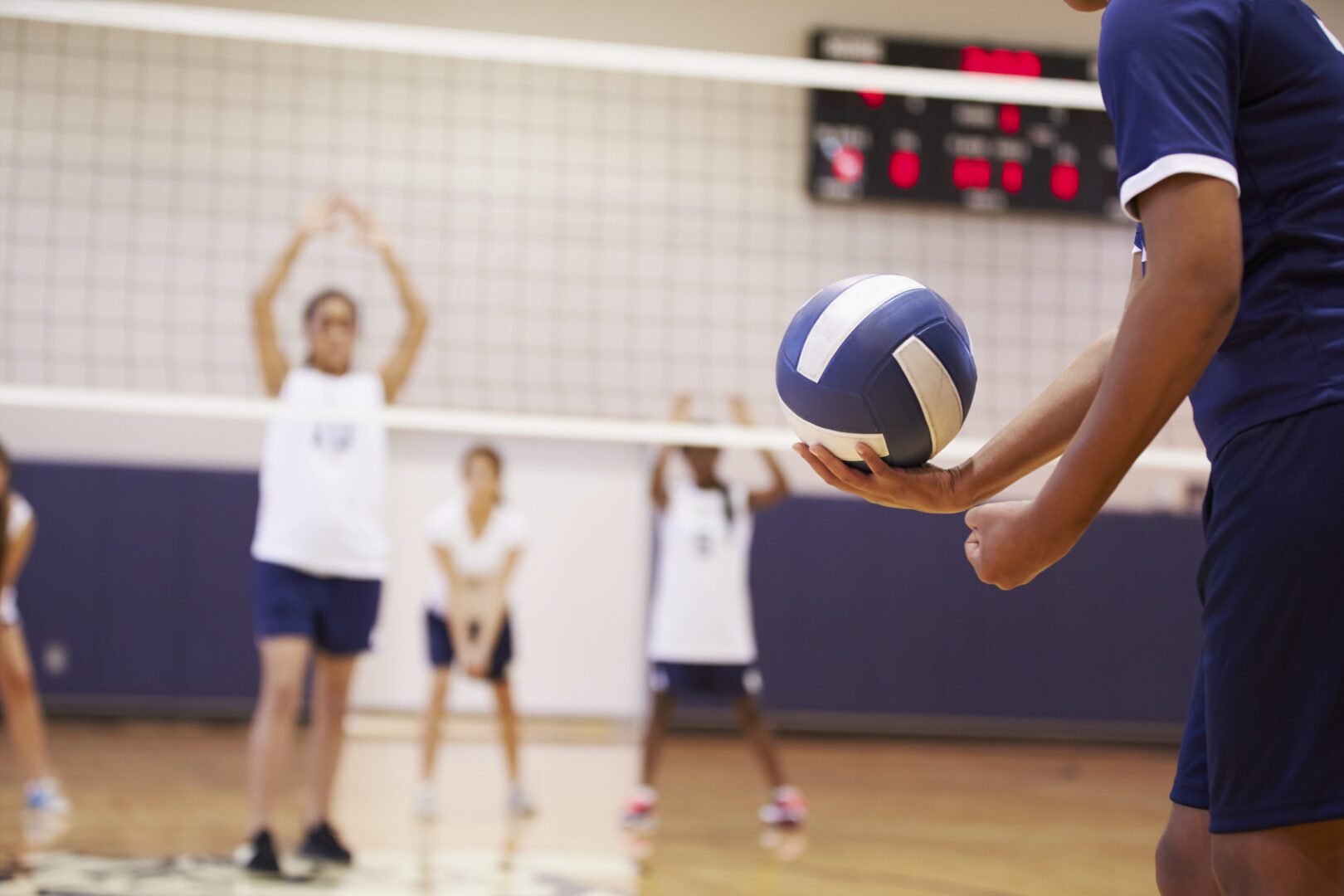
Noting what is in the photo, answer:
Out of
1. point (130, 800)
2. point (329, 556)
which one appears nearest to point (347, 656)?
point (329, 556)

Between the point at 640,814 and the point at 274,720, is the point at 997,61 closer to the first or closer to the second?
the point at 640,814

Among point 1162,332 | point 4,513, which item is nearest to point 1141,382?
point 1162,332

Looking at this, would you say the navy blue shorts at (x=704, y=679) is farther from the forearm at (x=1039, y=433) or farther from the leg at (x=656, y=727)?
the forearm at (x=1039, y=433)

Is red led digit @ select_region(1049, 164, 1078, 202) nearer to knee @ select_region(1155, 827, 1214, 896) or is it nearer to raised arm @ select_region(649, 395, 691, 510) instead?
raised arm @ select_region(649, 395, 691, 510)

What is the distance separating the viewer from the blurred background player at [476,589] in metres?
5.51

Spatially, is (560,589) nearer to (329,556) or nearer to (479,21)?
(479,21)

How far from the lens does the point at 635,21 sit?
8.19m

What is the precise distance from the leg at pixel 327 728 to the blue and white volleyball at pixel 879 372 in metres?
2.76

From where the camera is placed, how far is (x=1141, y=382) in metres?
1.24

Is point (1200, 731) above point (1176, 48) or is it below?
below

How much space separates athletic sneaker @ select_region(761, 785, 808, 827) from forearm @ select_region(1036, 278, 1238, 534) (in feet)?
13.1

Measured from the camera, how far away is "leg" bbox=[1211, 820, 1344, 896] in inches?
49.9

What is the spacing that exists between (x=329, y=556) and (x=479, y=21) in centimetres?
487

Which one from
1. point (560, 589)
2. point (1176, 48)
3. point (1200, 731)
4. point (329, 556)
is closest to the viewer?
point (1176, 48)
